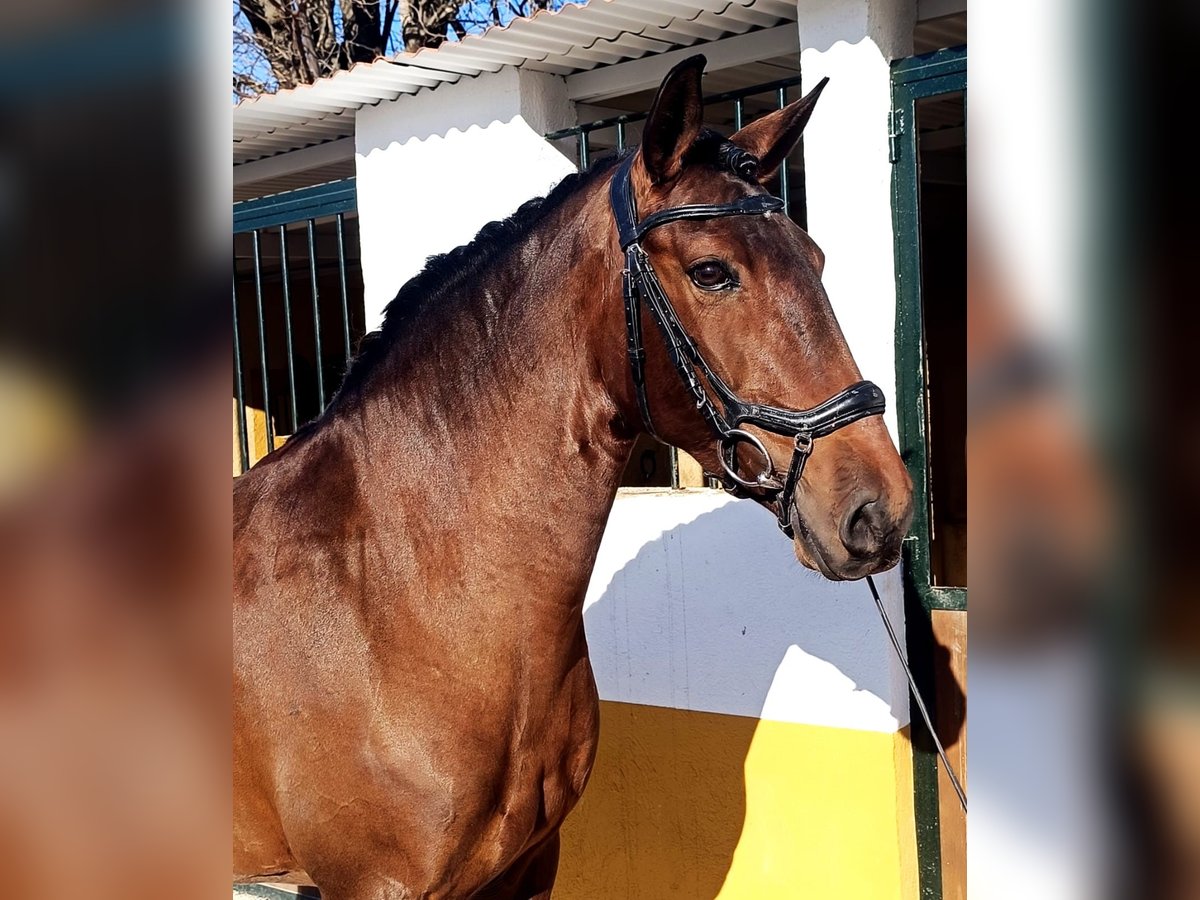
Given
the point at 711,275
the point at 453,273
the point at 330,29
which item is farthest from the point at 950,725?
the point at 330,29

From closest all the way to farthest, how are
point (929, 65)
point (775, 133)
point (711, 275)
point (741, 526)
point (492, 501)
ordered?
1. point (711, 275)
2. point (492, 501)
3. point (775, 133)
4. point (929, 65)
5. point (741, 526)

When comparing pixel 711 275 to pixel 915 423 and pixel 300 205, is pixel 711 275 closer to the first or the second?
pixel 915 423

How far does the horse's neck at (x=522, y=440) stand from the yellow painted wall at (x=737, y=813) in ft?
5.40

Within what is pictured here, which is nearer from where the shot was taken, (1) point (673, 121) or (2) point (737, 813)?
(1) point (673, 121)

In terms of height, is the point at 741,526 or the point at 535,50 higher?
the point at 535,50

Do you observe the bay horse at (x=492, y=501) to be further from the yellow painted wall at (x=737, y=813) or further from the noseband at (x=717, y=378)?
the yellow painted wall at (x=737, y=813)

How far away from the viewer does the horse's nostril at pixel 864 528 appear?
2.05 metres

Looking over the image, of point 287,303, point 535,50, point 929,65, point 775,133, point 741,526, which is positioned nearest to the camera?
point 775,133

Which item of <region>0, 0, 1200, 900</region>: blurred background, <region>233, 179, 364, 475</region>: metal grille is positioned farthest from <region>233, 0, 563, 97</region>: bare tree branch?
<region>0, 0, 1200, 900</region>: blurred background

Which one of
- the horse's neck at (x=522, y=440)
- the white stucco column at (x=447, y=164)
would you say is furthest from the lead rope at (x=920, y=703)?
the white stucco column at (x=447, y=164)

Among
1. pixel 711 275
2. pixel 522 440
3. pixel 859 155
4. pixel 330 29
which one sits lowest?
pixel 522 440
